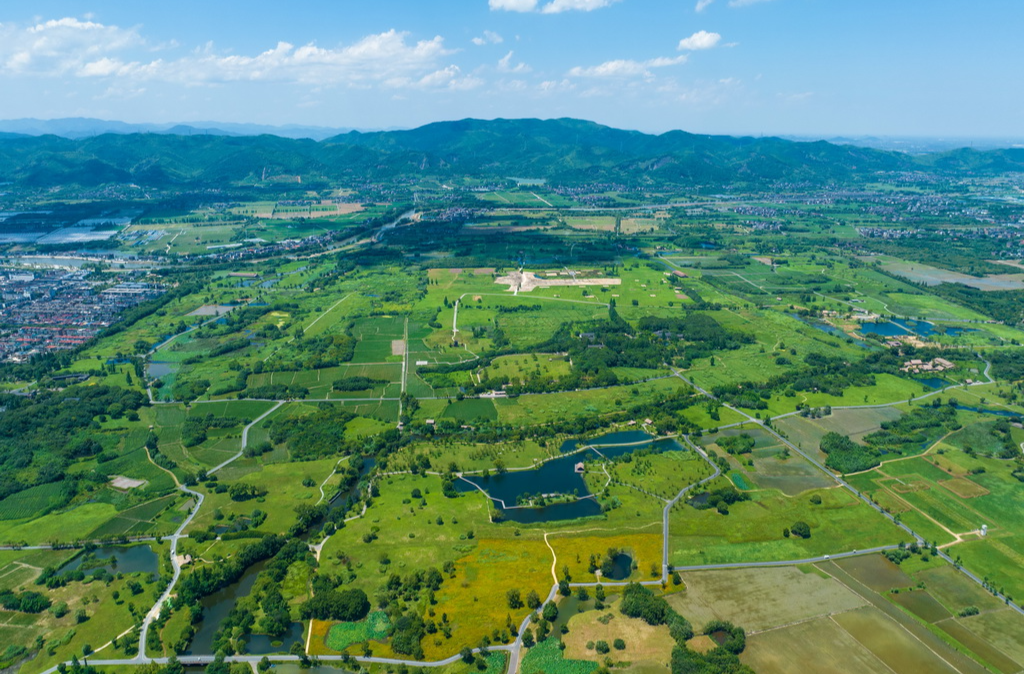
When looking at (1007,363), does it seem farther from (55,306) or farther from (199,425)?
(55,306)

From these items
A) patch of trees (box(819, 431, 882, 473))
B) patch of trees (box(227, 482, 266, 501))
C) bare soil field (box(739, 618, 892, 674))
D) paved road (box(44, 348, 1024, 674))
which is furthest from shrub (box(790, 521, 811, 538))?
patch of trees (box(227, 482, 266, 501))

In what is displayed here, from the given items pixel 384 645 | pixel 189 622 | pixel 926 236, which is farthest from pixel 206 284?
pixel 926 236

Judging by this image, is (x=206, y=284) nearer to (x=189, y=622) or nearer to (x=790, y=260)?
(x=189, y=622)

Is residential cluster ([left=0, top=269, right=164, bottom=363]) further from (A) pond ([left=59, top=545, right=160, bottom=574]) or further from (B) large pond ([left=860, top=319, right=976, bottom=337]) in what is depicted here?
(B) large pond ([left=860, top=319, right=976, bottom=337])

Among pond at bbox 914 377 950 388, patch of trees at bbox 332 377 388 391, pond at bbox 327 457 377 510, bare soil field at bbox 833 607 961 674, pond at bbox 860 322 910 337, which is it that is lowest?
bare soil field at bbox 833 607 961 674

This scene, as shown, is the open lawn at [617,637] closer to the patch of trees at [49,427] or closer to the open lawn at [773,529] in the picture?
the open lawn at [773,529]

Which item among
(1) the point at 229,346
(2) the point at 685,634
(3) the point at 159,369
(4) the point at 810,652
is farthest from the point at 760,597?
(3) the point at 159,369
